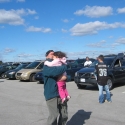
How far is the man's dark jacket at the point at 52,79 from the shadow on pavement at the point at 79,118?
6.23 ft

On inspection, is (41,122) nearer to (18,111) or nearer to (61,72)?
(18,111)

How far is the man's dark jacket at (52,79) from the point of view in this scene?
4.44 meters

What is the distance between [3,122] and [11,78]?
1608 centimetres

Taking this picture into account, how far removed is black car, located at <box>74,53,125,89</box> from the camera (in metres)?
12.4

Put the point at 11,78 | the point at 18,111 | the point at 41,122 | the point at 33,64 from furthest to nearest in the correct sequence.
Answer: the point at 11,78 < the point at 33,64 < the point at 18,111 < the point at 41,122

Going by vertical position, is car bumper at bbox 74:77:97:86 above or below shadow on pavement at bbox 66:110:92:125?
above

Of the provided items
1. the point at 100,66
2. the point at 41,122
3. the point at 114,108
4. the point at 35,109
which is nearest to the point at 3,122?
the point at 41,122

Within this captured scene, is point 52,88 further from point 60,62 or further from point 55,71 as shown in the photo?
point 60,62

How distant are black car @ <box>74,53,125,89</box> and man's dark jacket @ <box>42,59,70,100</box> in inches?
308

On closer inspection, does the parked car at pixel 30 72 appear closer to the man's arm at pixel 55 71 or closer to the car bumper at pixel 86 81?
the car bumper at pixel 86 81

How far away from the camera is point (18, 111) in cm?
772

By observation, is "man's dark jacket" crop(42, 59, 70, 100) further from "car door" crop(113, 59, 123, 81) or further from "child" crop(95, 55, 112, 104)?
"car door" crop(113, 59, 123, 81)

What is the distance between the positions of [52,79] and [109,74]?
847cm

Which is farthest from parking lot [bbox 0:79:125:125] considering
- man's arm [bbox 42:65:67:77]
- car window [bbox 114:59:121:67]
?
car window [bbox 114:59:121:67]
